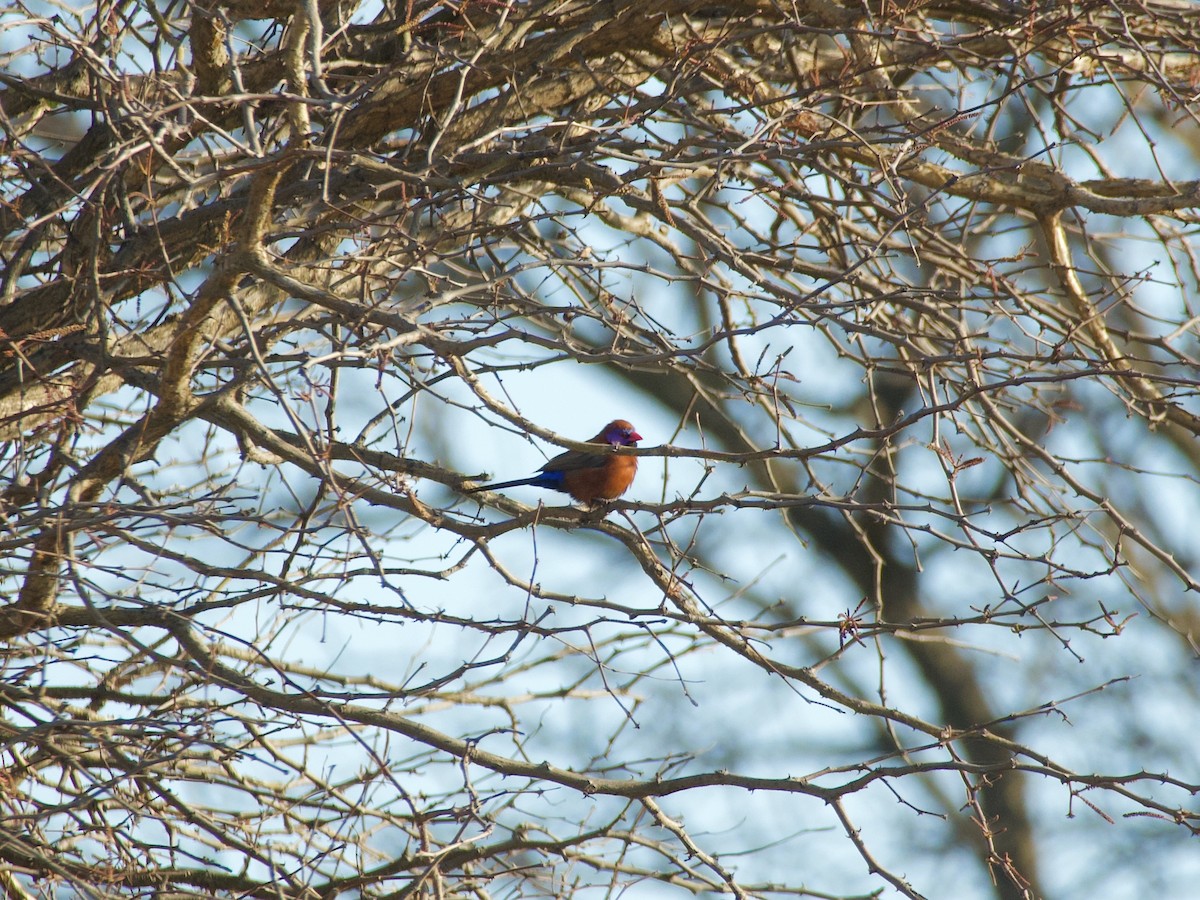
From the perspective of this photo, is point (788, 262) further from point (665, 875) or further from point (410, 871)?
point (410, 871)

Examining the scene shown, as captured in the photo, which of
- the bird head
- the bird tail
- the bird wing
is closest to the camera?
the bird tail

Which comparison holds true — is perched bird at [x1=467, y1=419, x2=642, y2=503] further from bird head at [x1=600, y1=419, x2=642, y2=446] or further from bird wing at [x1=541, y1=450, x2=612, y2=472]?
bird head at [x1=600, y1=419, x2=642, y2=446]

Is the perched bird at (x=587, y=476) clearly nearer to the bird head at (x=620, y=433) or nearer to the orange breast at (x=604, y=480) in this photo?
the orange breast at (x=604, y=480)

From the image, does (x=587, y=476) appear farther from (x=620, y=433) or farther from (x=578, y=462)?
(x=620, y=433)

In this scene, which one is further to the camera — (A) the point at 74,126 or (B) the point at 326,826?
(A) the point at 74,126

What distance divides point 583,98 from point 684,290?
21.9 ft

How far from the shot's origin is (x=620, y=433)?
6840 millimetres

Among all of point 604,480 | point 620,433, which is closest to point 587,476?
point 604,480

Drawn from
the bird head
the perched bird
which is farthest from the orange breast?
the bird head

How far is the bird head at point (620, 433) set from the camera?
6.81 m

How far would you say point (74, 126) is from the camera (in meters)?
9.65

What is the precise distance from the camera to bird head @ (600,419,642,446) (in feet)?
22.3

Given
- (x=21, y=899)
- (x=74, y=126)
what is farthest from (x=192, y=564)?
(x=74, y=126)

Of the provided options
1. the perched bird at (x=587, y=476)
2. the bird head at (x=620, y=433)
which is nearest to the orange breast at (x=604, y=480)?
the perched bird at (x=587, y=476)
